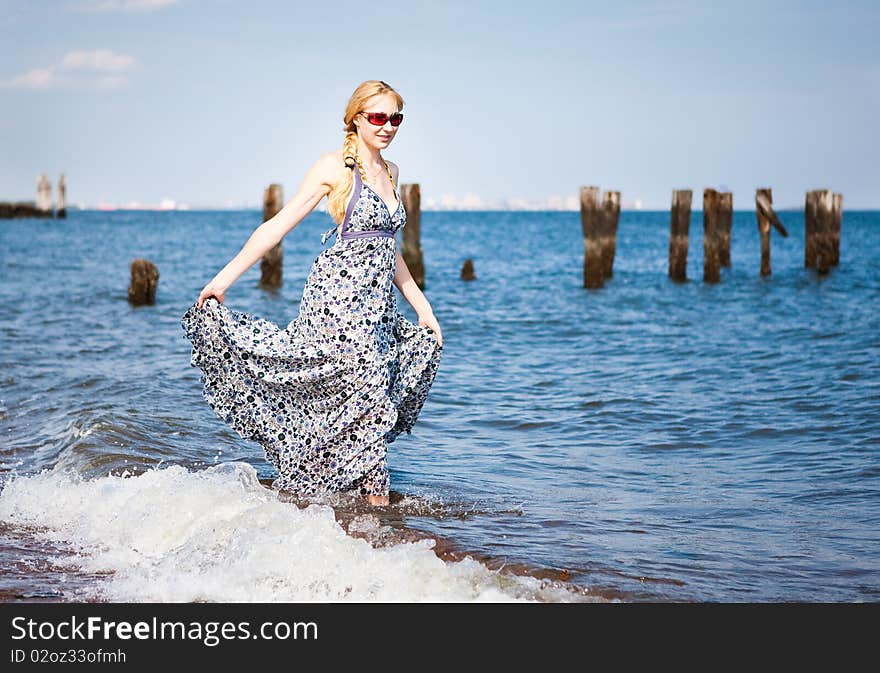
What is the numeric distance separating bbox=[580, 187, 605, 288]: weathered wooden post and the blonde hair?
699 inches

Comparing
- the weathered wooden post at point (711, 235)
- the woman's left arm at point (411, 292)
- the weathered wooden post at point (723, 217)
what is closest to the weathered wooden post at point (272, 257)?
the weathered wooden post at point (711, 235)

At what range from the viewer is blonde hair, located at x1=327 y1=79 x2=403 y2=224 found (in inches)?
186

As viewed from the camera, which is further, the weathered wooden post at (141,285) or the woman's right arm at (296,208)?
the weathered wooden post at (141,285)

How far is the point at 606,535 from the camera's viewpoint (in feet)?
16.5

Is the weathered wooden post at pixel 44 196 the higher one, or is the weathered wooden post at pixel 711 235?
the weathered wooden post at pixel 44 196

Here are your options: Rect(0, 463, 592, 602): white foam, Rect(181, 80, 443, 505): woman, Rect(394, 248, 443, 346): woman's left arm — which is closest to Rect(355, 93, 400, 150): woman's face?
Rect(181, 80, 443, 505): woman

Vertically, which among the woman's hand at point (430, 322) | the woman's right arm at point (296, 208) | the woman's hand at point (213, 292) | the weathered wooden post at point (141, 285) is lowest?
the weathered wooden post at point (141, 285)

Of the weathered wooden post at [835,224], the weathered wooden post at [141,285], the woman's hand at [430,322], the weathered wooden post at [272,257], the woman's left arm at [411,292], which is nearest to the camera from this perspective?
the woman's left arm at [411,292]

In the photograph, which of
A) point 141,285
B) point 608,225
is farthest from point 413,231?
point 141,285

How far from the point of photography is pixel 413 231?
21094mm

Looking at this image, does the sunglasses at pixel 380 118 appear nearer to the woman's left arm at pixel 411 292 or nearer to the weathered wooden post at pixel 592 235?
the woman's left arm at pixel 411 292

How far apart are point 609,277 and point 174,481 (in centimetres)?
1934

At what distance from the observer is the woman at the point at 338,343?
15.6 feet

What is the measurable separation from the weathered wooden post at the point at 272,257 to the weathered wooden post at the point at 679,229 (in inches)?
337
